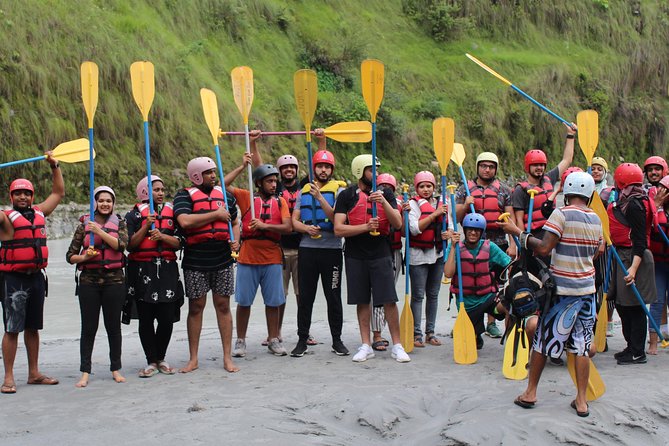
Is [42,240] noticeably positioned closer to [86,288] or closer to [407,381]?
[86,288]

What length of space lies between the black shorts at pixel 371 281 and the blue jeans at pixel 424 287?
482mm

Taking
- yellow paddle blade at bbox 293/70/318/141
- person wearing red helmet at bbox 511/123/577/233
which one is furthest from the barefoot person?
person wearing red helmet at bbox 511/123/577/233

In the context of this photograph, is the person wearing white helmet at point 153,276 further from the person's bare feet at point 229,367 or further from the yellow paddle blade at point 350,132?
the yellow paddle blade at point 350,132

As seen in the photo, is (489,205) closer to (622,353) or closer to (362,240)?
(362,240)

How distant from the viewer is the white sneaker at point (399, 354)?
594cm

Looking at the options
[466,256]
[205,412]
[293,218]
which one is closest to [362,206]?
[293,218]

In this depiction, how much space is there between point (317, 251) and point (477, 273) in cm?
132

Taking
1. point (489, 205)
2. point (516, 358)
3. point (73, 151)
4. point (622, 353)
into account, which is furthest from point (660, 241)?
point (73, 151)

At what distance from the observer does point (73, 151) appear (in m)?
5.85

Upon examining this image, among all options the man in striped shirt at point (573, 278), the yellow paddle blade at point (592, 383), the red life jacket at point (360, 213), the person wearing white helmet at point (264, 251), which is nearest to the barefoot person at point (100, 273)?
the person wearing white helmet at point (264, 251)

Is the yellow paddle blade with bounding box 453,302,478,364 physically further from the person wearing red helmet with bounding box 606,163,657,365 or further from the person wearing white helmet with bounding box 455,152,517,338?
the person wearing red helmet with bounding box 606,163,657,365

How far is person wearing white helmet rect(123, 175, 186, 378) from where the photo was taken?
551 cm

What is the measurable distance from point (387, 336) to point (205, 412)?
2644 mm

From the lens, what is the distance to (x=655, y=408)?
4738mm
